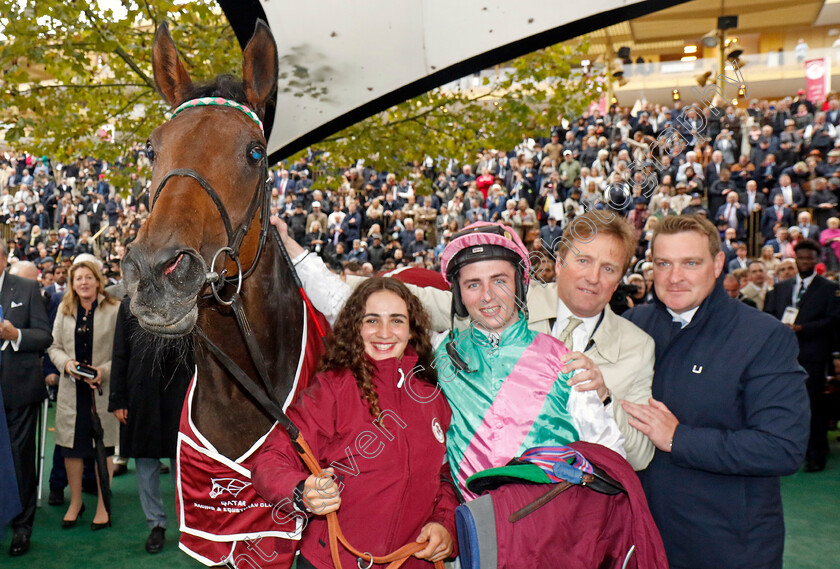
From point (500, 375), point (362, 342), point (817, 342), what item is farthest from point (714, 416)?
point (817, 342)

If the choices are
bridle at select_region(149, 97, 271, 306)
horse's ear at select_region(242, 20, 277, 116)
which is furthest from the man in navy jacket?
horse's ear at select_region(242, 20, 277, 116)

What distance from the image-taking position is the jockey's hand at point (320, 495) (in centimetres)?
180

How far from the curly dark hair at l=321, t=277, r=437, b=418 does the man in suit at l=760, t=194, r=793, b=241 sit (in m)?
10.8

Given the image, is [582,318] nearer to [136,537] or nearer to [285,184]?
[136,537]

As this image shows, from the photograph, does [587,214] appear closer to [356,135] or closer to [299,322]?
[299,322]

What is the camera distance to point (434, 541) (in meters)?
1.96

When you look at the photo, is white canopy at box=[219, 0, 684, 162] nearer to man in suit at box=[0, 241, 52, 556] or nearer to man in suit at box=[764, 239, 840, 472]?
man in suit at box=[0, 241, 52, 556]

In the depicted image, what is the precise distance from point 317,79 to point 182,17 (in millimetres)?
3792

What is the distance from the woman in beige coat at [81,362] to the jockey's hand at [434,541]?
4.20 m

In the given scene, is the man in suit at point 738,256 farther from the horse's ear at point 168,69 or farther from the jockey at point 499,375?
the horse's ear at point 168,69

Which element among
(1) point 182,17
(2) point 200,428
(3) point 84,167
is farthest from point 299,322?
(3) point 84,167

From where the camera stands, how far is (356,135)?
23.7 ft

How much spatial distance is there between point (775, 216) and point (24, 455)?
11.2 metres

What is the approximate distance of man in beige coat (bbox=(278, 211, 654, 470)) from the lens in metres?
2.21
